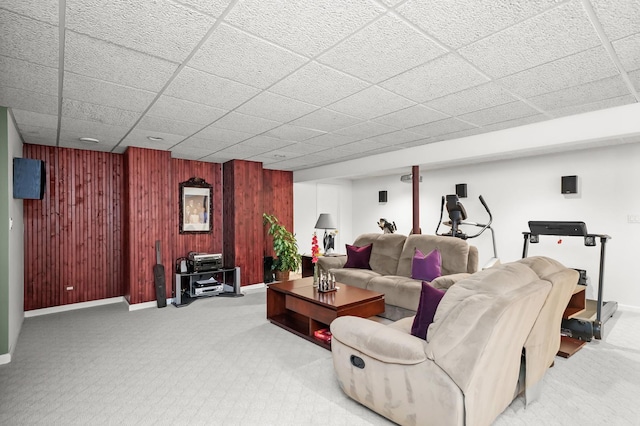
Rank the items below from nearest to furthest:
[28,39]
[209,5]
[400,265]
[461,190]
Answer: [209,5] → [28,39] → [400,265] → [461,190]

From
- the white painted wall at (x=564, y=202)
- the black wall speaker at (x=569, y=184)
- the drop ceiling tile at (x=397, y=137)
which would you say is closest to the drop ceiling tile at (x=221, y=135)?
the drop ceiling tile at (x=397, y=137)

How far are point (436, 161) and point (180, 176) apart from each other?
14.3 ft

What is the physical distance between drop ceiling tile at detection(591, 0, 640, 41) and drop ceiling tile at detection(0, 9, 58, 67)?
2845 millimetres

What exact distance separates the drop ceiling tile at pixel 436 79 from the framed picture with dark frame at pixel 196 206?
443cm

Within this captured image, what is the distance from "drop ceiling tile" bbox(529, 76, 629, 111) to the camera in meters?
2.66

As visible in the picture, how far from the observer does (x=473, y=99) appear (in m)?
3.00

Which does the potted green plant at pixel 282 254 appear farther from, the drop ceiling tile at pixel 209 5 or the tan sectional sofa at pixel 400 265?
the drop ceiling tile at pixel 209 5

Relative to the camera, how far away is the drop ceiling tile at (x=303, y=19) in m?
1.62

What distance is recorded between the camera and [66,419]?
88.3 inches

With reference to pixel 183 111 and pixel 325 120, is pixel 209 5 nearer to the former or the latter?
pixel 183 111

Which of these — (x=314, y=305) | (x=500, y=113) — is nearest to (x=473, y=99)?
(x=500, y=113)

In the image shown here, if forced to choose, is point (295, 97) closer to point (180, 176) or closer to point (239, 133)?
point (239, 133)

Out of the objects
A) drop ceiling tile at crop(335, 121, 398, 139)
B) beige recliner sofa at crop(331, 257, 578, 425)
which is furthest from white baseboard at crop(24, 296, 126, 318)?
beige recliner sofa at crop(331, 257, 578, 425)

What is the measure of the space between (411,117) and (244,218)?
3704mm
